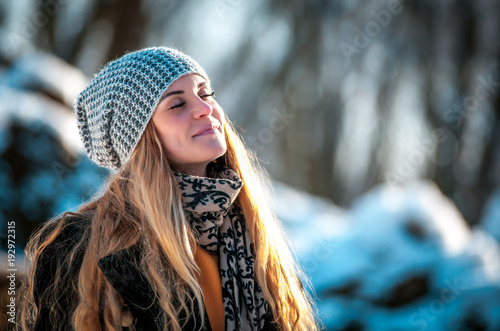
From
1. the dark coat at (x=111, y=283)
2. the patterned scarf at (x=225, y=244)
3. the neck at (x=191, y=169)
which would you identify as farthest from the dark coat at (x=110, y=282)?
the neck at (x=191, y=169)

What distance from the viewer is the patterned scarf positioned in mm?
2037

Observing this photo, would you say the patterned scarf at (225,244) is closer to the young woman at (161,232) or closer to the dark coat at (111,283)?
the young woman at (161,232)

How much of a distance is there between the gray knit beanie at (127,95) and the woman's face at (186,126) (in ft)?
0.16

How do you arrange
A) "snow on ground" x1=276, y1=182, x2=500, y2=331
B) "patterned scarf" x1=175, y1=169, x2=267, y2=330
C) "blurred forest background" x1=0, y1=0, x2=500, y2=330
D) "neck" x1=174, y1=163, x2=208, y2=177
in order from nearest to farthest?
"patterned scarf" x1=175, y1=169, x2=267, y2=330, "neck" x1=174, y1=163, x2=208, y2=177, "snow on ground" x1=276, y1=182, x2=500, y2=331, "blurred forest background" x1=0, y1=0, x2=500, y2=330

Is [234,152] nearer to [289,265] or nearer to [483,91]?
[289,265]

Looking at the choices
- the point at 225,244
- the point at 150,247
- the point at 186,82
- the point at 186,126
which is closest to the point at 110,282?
the point at 150,247

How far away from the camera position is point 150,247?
195 centimetres

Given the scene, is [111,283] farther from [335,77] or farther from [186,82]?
[335,77]

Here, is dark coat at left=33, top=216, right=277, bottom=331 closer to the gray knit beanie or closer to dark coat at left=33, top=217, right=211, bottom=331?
dark coat at left=33, top=217, right=211, bottom=331

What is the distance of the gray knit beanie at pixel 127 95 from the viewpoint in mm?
2076

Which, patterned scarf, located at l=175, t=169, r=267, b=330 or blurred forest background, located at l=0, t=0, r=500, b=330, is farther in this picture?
blurred forest background, located at l=0, t=0, r=500, b=330

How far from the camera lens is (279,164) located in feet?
38.3

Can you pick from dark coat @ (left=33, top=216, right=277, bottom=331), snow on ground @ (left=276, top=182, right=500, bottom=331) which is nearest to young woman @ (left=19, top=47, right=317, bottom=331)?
dark coat @ (left=33, top=216, right=277, bottom=331)

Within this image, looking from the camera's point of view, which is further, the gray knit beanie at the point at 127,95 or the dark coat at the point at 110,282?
the gray knit beanie at the point at 127,95
